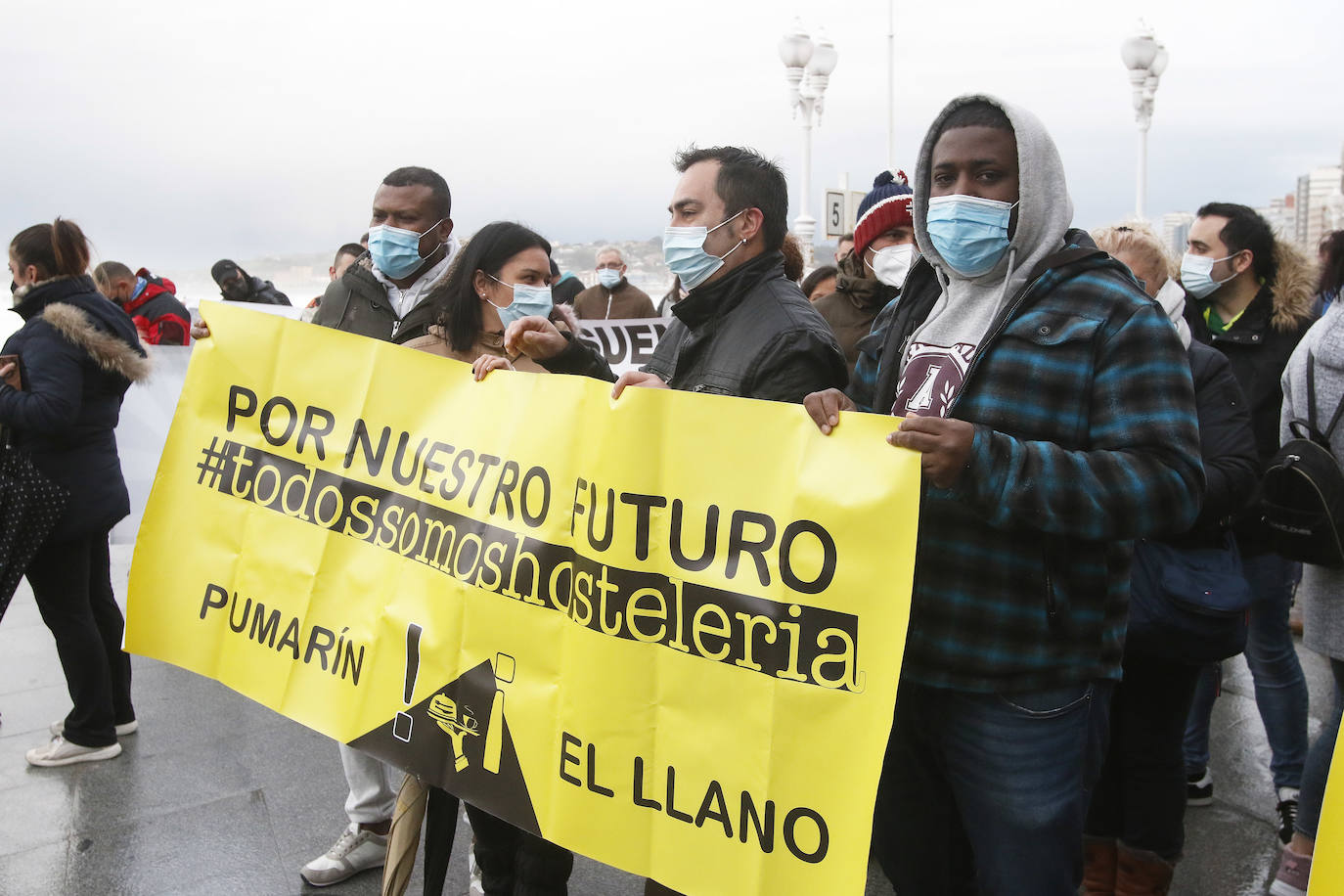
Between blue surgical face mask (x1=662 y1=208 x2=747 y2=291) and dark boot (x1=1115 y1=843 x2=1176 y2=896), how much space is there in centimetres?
193

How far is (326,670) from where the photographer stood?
2.46m

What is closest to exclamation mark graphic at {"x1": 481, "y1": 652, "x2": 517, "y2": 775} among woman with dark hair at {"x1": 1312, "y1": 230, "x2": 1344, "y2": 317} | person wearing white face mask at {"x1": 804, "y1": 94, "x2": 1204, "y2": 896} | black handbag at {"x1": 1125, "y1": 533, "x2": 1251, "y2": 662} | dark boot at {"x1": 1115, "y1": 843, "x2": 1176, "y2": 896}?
person wearing white face mask at {"x1": 804, "y1": 94, "x2": 1204, "y2": 896}

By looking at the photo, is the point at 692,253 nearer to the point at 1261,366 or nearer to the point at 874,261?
the point at 874,261

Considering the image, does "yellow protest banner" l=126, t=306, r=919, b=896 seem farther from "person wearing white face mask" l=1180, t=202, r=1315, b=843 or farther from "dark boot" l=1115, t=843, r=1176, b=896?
"person wearing white face mask" l=1180, t=202, r=1315, b=843

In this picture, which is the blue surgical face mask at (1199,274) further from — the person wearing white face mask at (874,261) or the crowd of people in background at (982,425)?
the person wearing white face mask at (874,261)

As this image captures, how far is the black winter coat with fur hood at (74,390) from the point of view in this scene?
3.85 meters

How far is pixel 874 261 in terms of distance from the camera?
13.0 feet

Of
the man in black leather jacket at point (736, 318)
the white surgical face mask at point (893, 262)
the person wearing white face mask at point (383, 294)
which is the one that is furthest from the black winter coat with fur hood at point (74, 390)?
the white surgical face mask at point (893, 262)

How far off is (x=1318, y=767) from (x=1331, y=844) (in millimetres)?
1479

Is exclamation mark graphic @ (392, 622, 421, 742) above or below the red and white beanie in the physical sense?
below

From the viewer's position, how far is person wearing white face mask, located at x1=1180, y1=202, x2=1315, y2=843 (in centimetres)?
359

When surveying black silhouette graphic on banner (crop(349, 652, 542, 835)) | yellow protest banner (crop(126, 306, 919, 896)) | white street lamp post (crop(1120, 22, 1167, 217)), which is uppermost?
white street lamp post (crop(1120, 22, 1167, 217))

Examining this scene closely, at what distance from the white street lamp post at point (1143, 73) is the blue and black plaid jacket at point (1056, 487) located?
1504 cm

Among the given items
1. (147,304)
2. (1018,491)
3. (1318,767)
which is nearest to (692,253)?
(1018,491)
